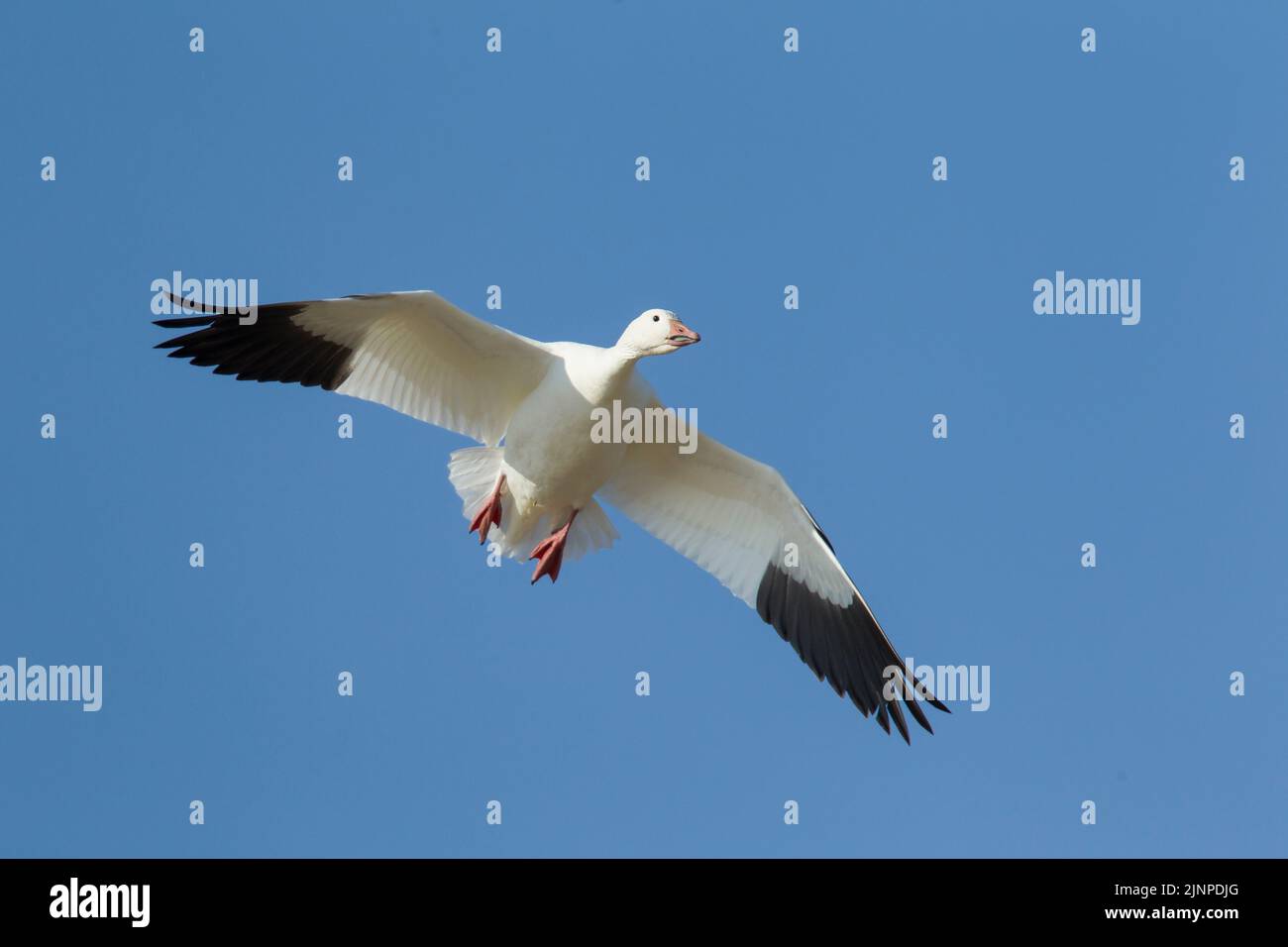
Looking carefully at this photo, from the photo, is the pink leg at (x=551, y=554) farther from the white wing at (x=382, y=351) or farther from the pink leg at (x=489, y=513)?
the white wing at (x=382, y=351)

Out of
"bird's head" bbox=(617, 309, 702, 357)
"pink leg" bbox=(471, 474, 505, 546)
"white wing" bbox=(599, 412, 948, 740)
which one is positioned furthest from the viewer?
"white wing" bbox=(599, 412, 948, 740)

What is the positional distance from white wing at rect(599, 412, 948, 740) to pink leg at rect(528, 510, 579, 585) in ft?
2.36

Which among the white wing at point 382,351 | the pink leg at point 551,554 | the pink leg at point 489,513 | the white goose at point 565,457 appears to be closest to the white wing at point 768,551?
the white goose at point 565,457

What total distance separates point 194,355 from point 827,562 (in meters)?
4.47

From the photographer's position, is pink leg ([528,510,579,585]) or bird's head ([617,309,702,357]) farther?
pink leg ([528,510,579,585])

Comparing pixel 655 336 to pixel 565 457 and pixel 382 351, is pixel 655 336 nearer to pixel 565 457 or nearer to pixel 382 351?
pixel 565 457

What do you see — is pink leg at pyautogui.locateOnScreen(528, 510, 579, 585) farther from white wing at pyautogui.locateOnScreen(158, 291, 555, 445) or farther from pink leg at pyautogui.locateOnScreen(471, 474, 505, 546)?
white wing at pyautogui.locateOnScreen(158, 291, 555, 445)

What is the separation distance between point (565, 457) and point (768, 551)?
180cm

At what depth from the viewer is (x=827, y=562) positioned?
11.8 meters

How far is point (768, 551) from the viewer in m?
11.9

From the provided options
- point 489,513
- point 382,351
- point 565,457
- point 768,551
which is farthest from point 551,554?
point 382,351

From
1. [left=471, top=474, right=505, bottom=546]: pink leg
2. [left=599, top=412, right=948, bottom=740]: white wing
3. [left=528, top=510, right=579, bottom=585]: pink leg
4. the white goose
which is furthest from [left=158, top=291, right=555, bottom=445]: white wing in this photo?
[left=599, top=412, right=948, bottom=740]: white wing

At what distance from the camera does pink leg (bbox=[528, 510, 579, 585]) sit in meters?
11.4

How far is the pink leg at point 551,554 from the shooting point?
450 inches
